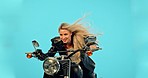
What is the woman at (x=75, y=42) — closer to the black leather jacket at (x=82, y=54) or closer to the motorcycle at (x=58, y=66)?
the black leather jacket at (x=82, y=54)

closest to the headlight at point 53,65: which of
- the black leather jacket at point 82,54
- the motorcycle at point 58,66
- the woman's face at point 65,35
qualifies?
the motorcycle at point 58,66

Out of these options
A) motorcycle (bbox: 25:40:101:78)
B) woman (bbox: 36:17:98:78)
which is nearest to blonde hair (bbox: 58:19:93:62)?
woman (bbox: 36:17:98:78)

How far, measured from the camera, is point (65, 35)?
1468mm

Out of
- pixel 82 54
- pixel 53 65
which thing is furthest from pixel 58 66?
pixel 82 54

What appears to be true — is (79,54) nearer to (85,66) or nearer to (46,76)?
(85,66)

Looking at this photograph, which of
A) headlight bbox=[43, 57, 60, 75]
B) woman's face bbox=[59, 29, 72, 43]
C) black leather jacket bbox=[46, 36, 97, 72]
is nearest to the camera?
headlight bbox=[43, 57, 60, 75]

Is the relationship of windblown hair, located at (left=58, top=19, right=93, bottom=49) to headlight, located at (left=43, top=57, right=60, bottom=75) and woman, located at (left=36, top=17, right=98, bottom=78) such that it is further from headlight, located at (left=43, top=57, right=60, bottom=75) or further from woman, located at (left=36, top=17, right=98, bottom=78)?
headlight, located at (left=43, top=57, right=60, bottom=75)

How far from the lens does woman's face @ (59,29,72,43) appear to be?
1.46m

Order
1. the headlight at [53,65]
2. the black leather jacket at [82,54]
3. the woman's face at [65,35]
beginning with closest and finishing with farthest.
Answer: the headlight at [53,65]
the black leather jacket at [82,54]
the woman's face at [65,35]

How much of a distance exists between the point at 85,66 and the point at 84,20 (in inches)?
13.0

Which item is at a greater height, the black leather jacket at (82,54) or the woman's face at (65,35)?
the woman's face at (65,35)

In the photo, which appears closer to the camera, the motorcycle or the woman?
the motorcycle

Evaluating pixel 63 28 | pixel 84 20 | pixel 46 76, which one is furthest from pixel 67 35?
pixel 46 76

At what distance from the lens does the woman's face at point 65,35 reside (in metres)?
1.46
